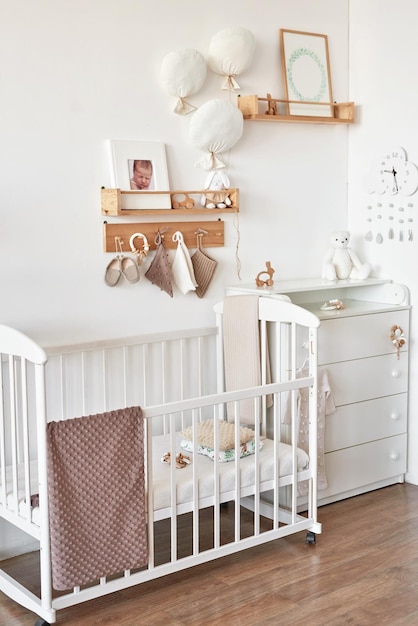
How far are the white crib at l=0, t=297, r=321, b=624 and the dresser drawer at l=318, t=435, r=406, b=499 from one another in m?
0.21

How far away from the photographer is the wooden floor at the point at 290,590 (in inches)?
91.7

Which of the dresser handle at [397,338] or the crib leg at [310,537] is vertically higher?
the dresser handle at [397,338]

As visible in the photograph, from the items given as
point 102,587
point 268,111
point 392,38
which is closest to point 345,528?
point 102,587

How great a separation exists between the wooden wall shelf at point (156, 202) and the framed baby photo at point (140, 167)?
11 mm

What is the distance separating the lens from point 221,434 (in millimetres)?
2783

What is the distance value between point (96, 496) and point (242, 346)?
0.92 m

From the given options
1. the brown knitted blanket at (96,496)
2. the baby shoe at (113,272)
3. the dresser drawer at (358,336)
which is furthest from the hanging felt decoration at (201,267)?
the brown knitted blanket at (96,496)

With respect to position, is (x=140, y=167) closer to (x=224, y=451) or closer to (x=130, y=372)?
(x=130, y=372)

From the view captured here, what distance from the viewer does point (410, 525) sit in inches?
118

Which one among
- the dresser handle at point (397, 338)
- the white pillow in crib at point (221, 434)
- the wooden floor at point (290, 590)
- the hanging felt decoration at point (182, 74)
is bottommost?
the wooden floor at point (290, 590)

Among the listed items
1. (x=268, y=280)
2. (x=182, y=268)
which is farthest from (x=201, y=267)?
(x=268, y=280)

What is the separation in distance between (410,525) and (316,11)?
6.78ft

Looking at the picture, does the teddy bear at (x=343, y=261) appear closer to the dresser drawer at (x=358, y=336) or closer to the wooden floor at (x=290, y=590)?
the dresser drawer at (x=358, y=336)

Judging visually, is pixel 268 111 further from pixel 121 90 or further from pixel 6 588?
pixel 6 588
